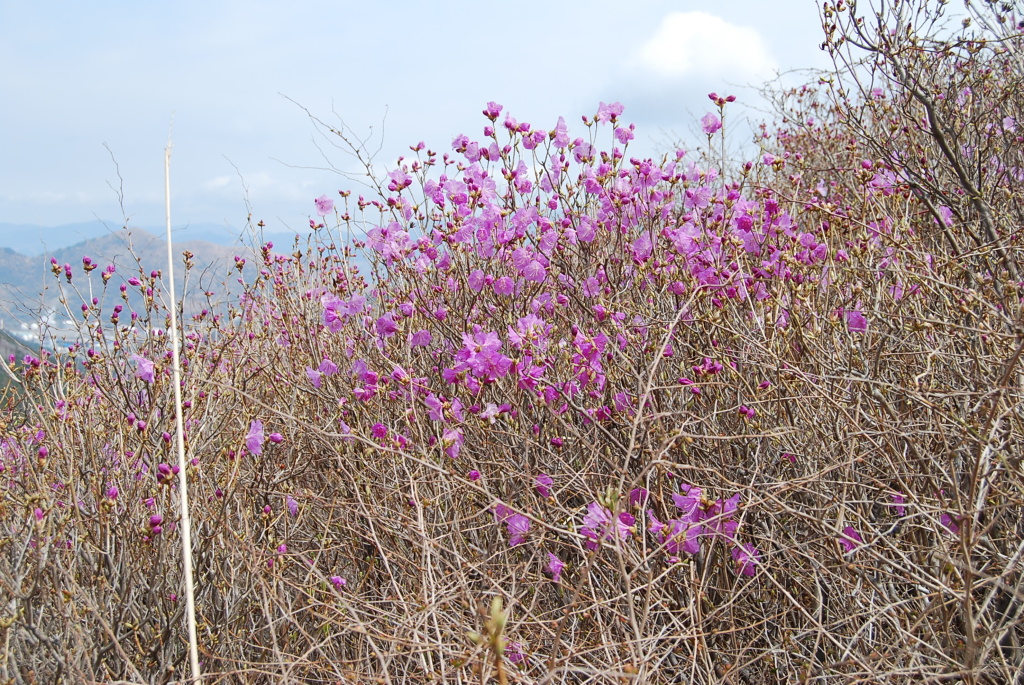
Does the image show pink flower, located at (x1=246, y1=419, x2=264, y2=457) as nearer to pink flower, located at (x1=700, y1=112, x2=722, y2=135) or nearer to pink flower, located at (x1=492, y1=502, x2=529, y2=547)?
pink flower, located at (x1=492, y1=502, x2=529, y2=547)

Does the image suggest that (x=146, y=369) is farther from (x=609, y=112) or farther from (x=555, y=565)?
(x=609, y=112)

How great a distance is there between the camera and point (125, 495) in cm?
247

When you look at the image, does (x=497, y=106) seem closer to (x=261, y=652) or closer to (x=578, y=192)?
(x=578, y=192)

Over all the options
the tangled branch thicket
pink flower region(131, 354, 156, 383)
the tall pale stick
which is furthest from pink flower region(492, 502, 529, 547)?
pink flower region(131, 354, 156, 383)

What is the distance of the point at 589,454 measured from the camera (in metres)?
2.66

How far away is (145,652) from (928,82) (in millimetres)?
4017

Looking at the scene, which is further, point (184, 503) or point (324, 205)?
point (324, 205)

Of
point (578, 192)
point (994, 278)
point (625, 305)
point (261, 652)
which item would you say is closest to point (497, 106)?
point (578, 192)

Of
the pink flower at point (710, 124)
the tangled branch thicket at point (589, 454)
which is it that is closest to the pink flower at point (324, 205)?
the tangled branch thicket at point (589, 454)

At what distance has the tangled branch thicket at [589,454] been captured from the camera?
194 cm

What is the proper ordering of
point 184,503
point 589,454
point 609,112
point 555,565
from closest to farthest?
point 184,503 < point 555,565 < point 589,454 < point 609,112

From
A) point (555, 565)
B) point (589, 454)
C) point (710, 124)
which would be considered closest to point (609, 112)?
point (710, 124)

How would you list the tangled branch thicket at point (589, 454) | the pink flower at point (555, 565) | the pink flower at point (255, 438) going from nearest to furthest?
the tangled branch thicket at point (589, 454)
the pink flower at point (555, 565)
the pink flower at point (255, 438)

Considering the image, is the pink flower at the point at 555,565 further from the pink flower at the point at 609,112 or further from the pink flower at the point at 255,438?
the pink flower at the point at 609,112
